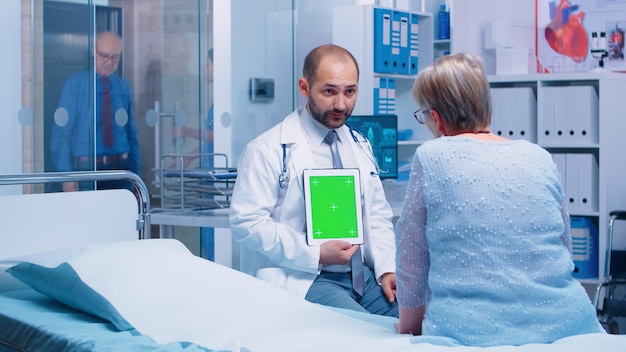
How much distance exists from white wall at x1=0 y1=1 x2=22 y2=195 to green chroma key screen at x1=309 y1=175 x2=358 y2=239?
193cm

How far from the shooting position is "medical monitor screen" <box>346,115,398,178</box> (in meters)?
4.56

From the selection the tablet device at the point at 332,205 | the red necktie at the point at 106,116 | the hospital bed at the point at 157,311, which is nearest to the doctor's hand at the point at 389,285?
the tablet device at the point at 332,205

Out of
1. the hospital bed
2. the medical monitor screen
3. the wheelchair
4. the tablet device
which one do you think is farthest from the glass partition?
the wheelchair

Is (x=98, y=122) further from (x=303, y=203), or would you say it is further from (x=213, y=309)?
(x=213, y=309)

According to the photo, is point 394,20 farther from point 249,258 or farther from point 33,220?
point 33,220

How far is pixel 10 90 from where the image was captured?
427 centimetres

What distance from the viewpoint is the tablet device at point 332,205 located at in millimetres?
2938

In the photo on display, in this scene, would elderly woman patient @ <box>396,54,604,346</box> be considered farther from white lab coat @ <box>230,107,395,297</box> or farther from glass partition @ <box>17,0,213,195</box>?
glass partition @ <box>17,0,213,195</box>

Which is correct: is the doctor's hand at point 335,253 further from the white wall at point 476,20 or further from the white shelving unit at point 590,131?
the white wall at point 476,20

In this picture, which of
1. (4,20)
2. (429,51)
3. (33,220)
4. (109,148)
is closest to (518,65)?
(429,51)

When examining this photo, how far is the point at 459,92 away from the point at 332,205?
39.6 inches

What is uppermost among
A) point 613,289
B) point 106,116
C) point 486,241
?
point 106,116

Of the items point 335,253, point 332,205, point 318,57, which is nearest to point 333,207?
point 332,205

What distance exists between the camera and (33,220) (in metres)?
2.98
